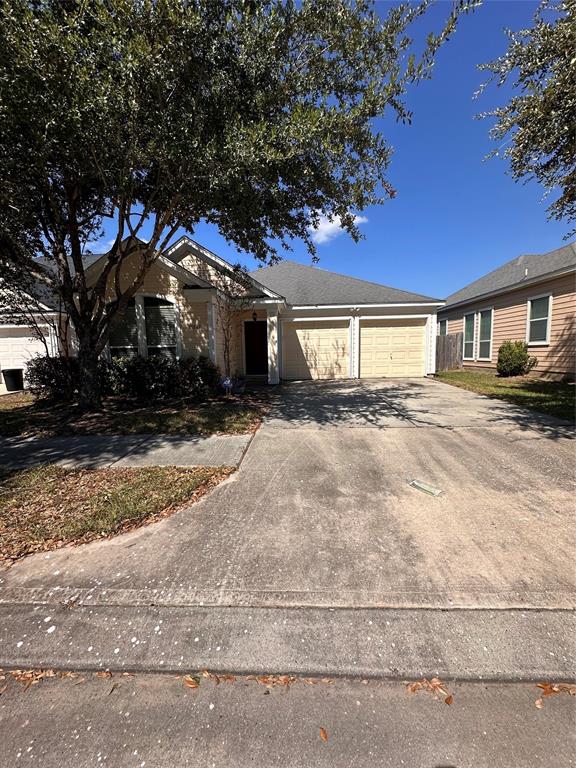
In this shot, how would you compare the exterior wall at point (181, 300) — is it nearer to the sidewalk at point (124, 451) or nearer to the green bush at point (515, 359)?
the sidewalk at point (124, 451)

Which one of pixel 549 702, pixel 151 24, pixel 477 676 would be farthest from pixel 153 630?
pixel 151 24

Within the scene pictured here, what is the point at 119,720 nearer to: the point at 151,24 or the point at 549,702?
the point at 549,702

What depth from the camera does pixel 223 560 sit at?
2.70 meters

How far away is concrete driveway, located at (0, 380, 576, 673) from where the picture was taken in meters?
2.34

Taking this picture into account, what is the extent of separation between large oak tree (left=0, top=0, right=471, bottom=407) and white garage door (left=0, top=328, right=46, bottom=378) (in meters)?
7.07

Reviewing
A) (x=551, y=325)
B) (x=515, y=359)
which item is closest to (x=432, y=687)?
(x=515, y=359)

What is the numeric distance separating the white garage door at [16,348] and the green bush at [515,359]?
17.0 m

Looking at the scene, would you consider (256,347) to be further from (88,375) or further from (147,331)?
(88,375)

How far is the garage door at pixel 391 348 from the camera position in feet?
45.1

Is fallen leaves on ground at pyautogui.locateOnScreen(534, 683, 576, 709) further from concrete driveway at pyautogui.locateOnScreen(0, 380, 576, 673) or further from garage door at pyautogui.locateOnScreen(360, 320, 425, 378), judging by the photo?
garage door at pyautogui.locateOnScreen(360, 320, 425, 378)

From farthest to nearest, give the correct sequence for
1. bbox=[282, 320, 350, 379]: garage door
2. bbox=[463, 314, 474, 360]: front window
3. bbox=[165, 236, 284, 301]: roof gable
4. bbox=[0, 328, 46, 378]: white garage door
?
bbox=[463, 314, 474, 360]: front window < bbox=[282, 320, 350, 379]: garage door < bbox=[0, 328, 46, 378]: white garage door < bbox=[165, 236, 284, 301]: roof gable

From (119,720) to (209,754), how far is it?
0.47 metres

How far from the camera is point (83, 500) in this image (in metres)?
3.66

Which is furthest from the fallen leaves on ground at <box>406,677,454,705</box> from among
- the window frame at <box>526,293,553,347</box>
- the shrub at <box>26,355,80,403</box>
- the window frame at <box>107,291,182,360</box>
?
the window frame at <box>526,293,553,347</box>
